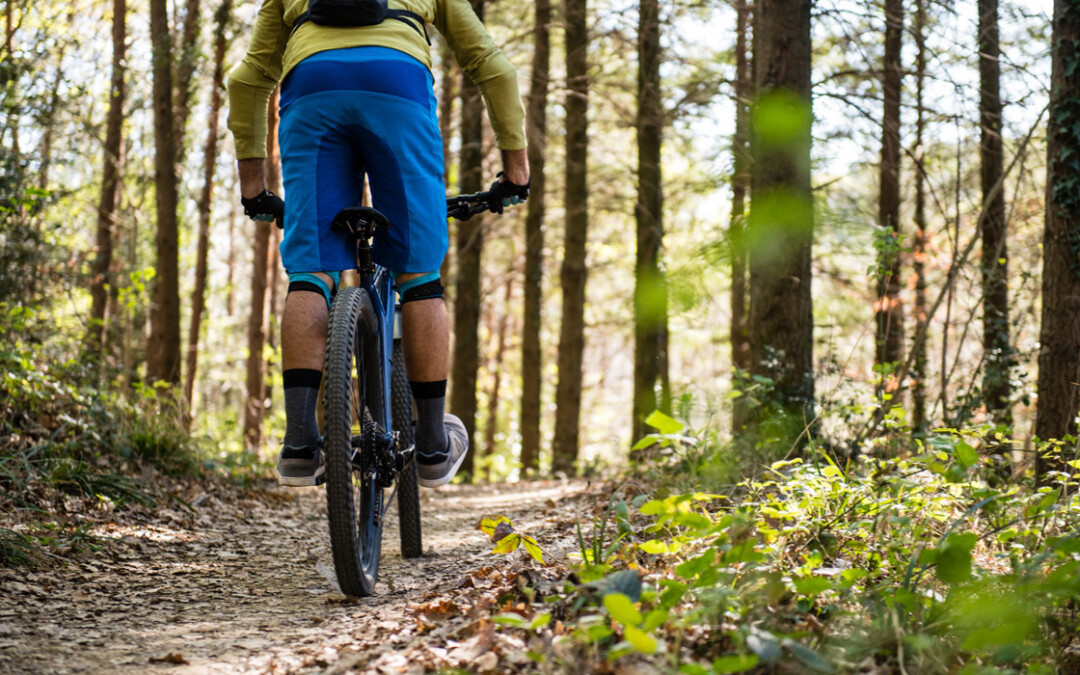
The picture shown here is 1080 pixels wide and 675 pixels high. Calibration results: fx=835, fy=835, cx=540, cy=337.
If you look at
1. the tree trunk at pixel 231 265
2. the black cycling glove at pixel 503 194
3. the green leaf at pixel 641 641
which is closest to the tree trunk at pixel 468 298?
the black cycling glove at pixel 503 194

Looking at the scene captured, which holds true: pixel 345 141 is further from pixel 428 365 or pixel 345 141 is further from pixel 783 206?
pixel 783 206

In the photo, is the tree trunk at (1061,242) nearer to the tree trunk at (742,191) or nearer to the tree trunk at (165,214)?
the tree trunk at (742,191)

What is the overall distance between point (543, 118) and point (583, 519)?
25.8 ft

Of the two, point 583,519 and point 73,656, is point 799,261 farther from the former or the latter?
point 73,656

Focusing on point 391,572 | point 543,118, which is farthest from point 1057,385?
point 543,118

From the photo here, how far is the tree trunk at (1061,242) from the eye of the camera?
494cm

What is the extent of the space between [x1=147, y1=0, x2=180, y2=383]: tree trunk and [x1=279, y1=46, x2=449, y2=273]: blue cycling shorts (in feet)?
27.2

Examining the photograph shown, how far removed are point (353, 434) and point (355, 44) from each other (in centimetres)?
126

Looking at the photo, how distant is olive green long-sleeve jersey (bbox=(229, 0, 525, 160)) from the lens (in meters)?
2.70

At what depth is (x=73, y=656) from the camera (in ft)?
7.00

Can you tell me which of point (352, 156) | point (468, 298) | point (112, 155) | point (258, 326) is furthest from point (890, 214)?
point (112, 155)

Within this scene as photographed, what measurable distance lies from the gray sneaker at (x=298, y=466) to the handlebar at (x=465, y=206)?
1070mm

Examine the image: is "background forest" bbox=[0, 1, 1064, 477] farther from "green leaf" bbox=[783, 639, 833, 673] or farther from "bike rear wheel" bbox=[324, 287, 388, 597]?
"green leaf" bbox=[783, 639, 833, 673]

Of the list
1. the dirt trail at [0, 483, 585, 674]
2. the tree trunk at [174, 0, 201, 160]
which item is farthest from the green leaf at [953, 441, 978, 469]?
the tree trunk at [174, 0, 201, 160]
